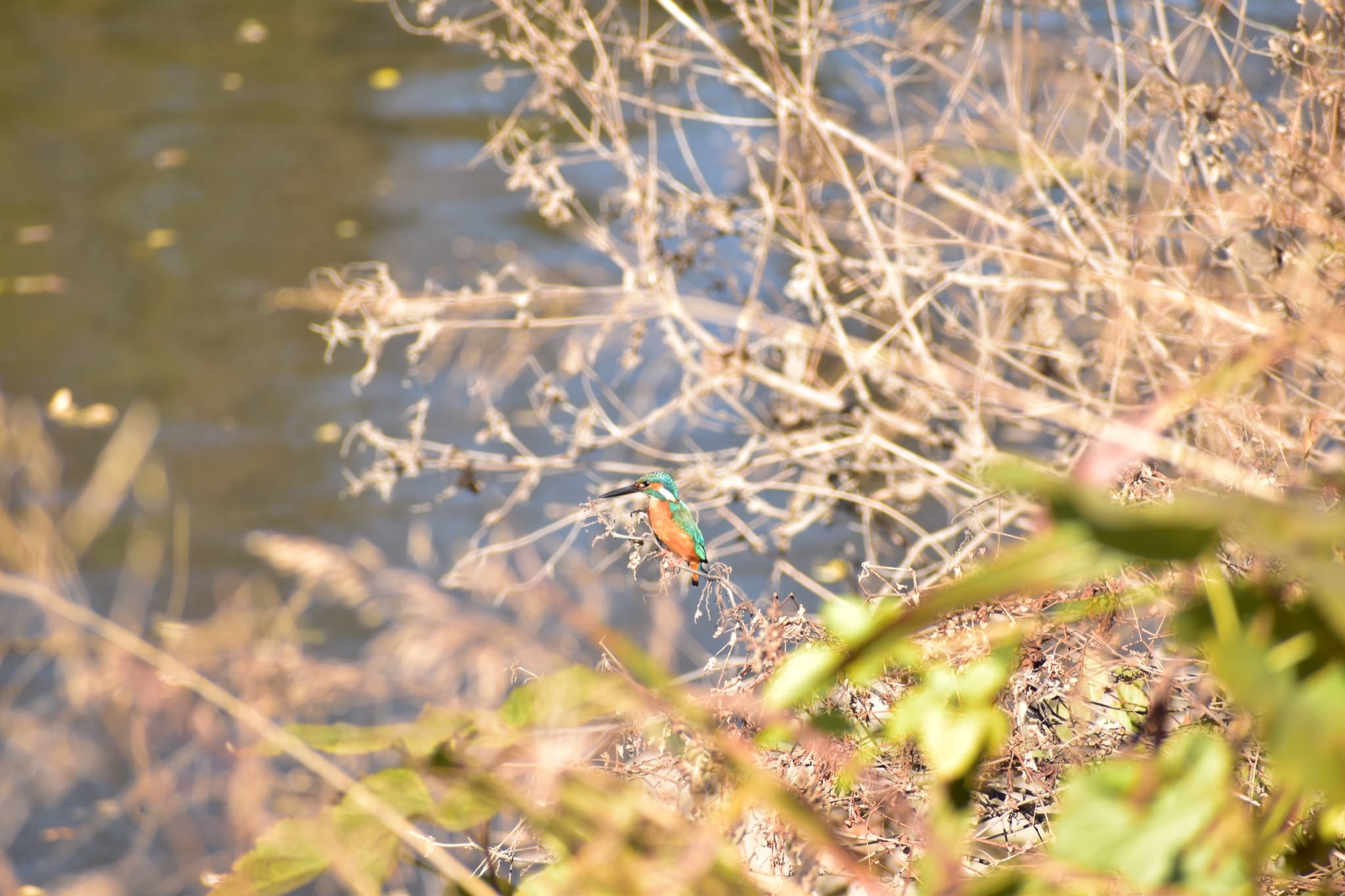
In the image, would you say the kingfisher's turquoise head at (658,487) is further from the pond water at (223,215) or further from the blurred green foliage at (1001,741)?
the pond water at (223,215)

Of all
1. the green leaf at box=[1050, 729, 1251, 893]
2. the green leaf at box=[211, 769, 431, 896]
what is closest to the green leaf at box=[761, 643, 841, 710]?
the green leaf at box=[1050, 729, 1251, 893]

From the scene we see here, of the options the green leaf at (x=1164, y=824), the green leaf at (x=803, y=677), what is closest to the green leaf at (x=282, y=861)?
the green leaf at (x=803, y=677)

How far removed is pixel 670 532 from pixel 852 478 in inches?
43.1

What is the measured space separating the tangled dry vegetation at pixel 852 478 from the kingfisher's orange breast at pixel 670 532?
0.19 meters

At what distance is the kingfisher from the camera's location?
2.49 m

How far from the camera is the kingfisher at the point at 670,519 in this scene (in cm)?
249

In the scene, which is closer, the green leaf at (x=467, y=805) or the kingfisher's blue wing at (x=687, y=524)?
the green leaf at (x=467, y=805)

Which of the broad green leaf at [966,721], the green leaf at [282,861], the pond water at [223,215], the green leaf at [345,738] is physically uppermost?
the broad green leaf at [966,721]

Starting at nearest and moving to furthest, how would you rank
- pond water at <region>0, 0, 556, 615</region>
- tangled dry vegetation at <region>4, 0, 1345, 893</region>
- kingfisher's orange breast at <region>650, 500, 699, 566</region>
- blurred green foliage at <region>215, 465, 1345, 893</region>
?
blurred green foliage at <region>215, 465, 1345, 893</region> < tangled dry vegetation at <region>4, 0, 1345, 893</region> < kingfisher's orange breast at <region>650, 500, 699, 566</region> < pond water at <region>0, 0, 556, 615</region>

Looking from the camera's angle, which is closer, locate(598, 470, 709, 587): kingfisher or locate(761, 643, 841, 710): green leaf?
locate(761, 643, 841, 710): green leaf

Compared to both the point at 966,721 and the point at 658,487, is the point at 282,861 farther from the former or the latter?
the point at 658,487

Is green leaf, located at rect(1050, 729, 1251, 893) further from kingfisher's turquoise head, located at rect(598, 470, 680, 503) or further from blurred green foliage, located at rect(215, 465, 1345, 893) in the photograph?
kingfisher's turquoise head, located at rect(598, 470, 680, 503)

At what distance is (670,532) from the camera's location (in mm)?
2494

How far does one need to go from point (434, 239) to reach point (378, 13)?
2.74 meters
